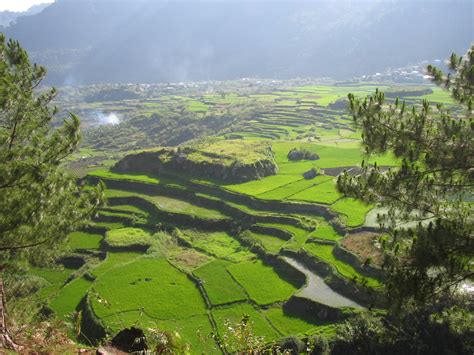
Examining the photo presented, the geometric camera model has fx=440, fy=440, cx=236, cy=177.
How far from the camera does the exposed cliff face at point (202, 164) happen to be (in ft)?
146

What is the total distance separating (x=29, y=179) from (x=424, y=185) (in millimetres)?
10501

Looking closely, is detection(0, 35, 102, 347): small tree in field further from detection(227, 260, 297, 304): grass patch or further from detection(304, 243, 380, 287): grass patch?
detection(304, 243, 380, 287): grass patch

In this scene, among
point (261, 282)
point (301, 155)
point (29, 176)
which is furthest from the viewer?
point (301, 155)

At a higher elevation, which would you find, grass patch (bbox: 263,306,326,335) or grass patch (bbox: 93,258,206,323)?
grass patch (bbox: 93,258,206,323)

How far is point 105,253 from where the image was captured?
32.7 meters

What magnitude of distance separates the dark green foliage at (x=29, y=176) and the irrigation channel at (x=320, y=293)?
14.0 m

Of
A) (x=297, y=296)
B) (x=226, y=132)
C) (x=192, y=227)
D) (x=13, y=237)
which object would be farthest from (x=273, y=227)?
(x=226, y=132)

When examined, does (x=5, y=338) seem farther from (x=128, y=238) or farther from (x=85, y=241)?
(x=85, y=241)

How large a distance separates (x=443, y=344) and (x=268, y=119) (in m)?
59.0

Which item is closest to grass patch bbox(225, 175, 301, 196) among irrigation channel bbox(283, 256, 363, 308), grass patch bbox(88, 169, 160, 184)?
grass patch bbox(88, 169, 160, 184)

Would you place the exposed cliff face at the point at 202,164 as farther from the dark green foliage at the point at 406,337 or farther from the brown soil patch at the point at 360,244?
the dark green foliage at the point at 406,337

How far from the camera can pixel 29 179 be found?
39.9 feet

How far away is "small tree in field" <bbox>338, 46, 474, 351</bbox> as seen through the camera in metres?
9.84

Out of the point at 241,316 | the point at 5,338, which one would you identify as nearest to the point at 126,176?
the point at 241,316
